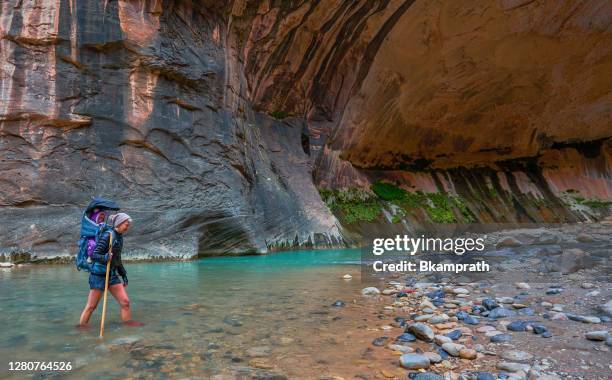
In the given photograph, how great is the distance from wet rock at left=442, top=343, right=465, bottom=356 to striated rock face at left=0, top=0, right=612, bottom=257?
868cm

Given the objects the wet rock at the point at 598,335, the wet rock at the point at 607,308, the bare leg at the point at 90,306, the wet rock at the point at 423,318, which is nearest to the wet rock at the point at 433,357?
the wet rock at the point at 423,318

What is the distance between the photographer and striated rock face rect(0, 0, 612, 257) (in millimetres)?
9859

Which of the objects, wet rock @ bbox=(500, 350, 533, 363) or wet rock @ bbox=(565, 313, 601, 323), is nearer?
wet rock @ bbox=(500, 350, 533, 363)

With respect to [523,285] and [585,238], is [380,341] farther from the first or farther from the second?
[585,238]

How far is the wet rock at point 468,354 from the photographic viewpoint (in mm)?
2676

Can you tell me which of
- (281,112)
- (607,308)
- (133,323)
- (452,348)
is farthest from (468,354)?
(281,112)

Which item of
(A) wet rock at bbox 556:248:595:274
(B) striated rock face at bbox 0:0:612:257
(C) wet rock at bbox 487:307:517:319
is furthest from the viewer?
(B) striated rock face at bbox 0:0:612:257

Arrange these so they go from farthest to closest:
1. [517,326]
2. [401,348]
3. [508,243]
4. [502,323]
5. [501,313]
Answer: [508,243] → [501,313] → [502,323] → [517,326] → [401,348]

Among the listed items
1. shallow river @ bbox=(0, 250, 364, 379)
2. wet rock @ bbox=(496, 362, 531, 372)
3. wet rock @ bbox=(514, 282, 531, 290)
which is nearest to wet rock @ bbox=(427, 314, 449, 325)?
shallow river @ bbox=(0, 250, 364, 379)

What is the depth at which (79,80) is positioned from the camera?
1021 centimetres

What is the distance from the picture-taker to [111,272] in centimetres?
385

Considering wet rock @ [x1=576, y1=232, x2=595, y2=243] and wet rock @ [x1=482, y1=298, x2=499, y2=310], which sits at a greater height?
wet rock @ [x1=576, y1=232, x2=595, y2=243]

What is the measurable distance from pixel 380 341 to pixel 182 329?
66.7 inches

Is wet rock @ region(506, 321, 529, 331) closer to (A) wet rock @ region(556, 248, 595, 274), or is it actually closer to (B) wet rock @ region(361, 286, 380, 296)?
(B) wet rock @ region(361, 286, 380, 296)
